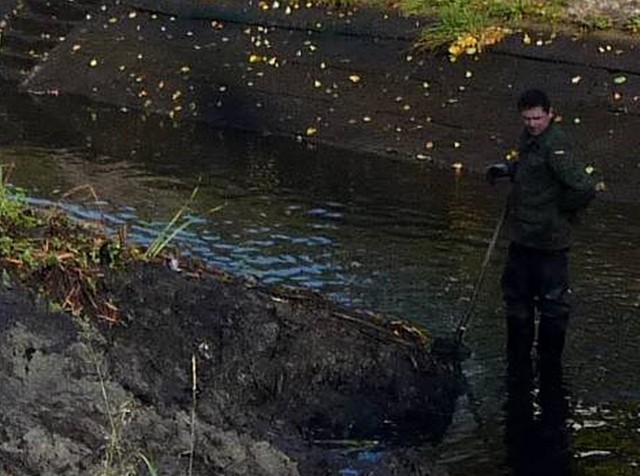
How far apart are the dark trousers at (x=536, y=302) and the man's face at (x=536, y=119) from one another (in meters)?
0.67

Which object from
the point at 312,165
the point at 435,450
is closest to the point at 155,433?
the point at 435,450

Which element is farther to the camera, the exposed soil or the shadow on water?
the shadow on water

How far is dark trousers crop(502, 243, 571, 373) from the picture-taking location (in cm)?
877

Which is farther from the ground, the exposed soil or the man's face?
the man's face

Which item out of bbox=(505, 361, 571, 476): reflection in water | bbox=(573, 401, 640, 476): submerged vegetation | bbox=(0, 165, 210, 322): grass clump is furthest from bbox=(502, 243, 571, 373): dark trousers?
bbox=(0, 165, 210, 322): grass clump

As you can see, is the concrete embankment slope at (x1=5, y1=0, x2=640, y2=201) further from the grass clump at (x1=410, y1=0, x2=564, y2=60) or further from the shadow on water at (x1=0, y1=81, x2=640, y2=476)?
the shadow on water at (x1=0, y1=81, x2=640, y2=476)

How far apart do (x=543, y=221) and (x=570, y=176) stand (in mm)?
309

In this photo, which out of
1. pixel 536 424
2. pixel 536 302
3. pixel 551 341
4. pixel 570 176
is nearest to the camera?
pixel 536 424

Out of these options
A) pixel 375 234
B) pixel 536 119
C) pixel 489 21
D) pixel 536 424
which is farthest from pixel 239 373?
pixel 489 21

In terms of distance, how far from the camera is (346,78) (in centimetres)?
1580

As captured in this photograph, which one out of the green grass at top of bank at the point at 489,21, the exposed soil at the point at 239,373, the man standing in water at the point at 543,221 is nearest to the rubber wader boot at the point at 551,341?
the man standing in water at the point at 543,221

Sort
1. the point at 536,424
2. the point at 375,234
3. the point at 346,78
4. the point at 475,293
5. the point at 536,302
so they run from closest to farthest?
1. the point at 536,424
2. the point at 536,302
3. the point at 475,293
4. the point at 375,234
5. the point at 346,78

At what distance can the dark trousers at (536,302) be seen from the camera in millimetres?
8766

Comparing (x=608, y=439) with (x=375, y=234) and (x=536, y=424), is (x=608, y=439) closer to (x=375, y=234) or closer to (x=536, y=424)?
(x=536, y=424)
